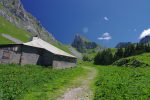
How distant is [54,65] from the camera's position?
61.3 metres

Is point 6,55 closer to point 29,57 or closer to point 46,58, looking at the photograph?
point 29,57

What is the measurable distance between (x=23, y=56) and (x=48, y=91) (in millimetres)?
31007

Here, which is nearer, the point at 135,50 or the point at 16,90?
the point at 16,90

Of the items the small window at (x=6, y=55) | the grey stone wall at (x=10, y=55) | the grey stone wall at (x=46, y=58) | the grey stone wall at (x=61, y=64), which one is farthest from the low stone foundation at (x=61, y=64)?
the small window at (x=6, y=55)

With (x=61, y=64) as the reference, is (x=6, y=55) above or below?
above

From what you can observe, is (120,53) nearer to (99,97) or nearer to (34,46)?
(34,46)

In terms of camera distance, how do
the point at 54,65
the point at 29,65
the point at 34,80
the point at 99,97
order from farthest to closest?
the point at 54,65 < the point at 29,65 < the point at 34,80 < the point at 99,97

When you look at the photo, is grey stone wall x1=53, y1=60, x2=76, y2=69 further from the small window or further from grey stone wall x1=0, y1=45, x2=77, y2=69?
the small window

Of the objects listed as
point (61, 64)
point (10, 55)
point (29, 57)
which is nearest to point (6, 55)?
point (10, 55)

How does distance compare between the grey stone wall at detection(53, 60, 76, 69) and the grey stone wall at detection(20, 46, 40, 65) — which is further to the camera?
the grey stone wall at detection(53, 60, 76, 69)

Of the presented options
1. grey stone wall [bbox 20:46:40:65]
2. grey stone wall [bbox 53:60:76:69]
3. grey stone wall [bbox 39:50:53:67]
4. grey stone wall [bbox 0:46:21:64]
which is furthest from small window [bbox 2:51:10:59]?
grey stone wall [bbox 53:60:76:69]

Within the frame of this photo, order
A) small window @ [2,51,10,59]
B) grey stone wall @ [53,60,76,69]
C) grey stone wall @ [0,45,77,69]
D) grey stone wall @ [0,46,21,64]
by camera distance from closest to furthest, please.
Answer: grey stone wall @ [0,46,21,64] < small window @ [2,51,10,59] < grey stone wall @ [0,45,77,69] < grey stone wall @ [53,60,76,69]

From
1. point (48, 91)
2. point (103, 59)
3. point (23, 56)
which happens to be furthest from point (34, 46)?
point (103, 59)

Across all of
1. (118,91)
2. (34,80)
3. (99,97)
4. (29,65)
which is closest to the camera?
(99,97)
